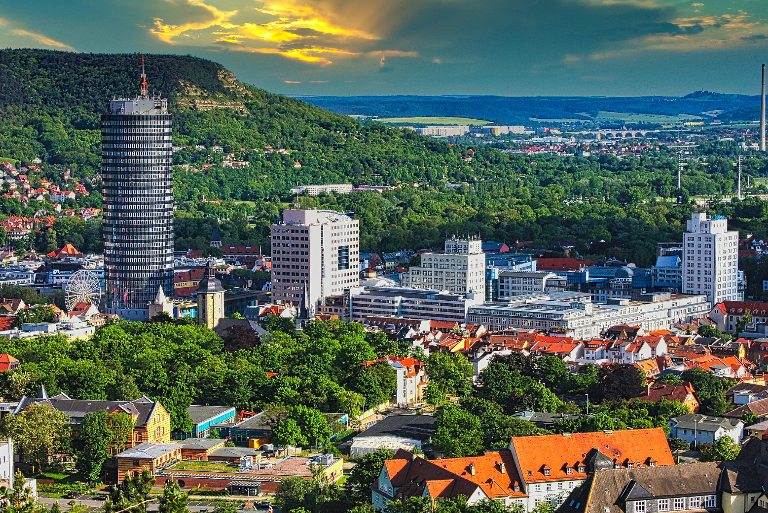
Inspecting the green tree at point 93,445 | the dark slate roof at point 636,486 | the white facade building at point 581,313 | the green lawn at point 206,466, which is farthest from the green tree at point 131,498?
the white facade building at point 581,313

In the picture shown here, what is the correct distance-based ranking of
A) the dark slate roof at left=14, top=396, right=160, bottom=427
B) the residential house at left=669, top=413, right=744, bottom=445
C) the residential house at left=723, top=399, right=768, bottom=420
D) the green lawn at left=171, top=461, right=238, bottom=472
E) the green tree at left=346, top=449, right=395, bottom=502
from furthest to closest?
the residential house at left=723, top=399, right=768, bottom=420, the dark slate roof at left=14, top=396, right=160, bottom=427, the residential house at left=669, top=413, right=744, bottom=445, the green lawn at left=171, top=461, right=238, bottom=472, the green tree at left=346, top=449, right=395, bottom=502

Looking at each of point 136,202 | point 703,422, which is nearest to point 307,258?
point 136,202

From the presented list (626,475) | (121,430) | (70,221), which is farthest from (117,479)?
(70,221)

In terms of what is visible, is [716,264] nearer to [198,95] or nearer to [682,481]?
[682,481]

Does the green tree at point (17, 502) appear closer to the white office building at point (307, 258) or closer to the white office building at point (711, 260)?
the white office building at point (307, 258)

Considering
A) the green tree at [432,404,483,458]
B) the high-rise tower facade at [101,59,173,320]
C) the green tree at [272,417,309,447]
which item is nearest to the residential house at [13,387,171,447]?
the green tree at [272,417,309,447]

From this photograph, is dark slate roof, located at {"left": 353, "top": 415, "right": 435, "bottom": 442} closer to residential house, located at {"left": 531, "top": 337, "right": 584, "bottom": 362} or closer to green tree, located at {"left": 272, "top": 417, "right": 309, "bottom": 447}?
green tree, located at {"left": 272, "top": 417, "right": 309, "bottom": 447}
